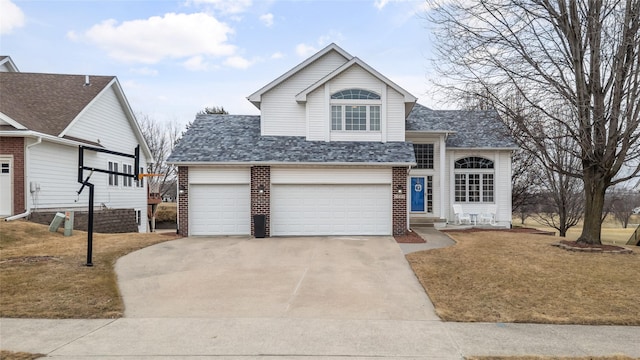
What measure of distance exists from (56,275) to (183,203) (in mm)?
7303

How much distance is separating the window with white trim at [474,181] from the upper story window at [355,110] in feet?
17.8

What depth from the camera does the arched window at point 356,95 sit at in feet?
56.9

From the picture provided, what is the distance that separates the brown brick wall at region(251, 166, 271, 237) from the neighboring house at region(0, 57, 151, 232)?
28.5 ft

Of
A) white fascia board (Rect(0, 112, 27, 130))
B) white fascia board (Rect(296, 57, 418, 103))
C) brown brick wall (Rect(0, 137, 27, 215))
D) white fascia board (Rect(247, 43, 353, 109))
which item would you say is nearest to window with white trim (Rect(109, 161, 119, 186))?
brown brick wall (Rect(0, 137, 27, 215))

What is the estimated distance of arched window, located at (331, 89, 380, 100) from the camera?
56.9 ft

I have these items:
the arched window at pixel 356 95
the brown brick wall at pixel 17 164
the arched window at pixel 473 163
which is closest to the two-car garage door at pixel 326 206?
the arched window at pixel 356 95

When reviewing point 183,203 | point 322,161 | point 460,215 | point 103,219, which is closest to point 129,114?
point 103,219

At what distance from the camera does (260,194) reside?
16250 mm

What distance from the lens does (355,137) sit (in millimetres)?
17562

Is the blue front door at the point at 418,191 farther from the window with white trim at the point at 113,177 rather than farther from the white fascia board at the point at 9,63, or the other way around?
the white fascia board at the point at 9,63

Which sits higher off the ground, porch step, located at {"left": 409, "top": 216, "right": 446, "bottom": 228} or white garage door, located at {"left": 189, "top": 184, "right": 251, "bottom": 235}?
white garage door, located at {"left": 189, "top": 184, "right": 251, "bottom": 235}

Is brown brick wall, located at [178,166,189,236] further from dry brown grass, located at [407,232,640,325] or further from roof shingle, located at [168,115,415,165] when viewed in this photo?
dry brown grass, located at [407,232,640,325]

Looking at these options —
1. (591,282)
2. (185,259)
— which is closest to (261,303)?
(185,259)

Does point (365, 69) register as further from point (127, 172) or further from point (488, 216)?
point (127, 172)
